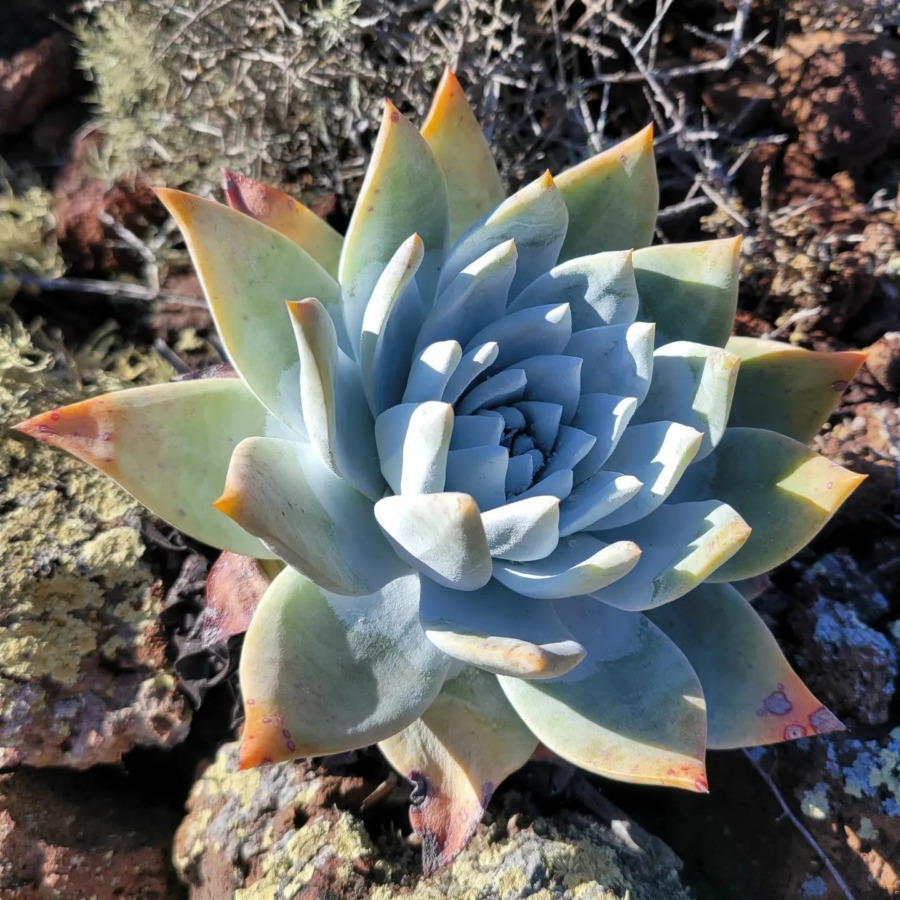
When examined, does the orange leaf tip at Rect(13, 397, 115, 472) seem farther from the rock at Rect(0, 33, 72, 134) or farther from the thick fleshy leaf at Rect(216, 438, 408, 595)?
the rock at Rect(0, 33, 72, 134)

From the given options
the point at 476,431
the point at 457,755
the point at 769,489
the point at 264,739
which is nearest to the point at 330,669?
the point at 264,739

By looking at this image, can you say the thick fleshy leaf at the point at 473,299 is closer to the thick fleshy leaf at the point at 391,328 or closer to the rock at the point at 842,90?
the thick fleshy leaf at the point at 391,328

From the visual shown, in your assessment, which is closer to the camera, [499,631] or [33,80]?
[499,631]

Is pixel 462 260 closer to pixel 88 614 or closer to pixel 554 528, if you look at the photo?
pixel 554 528

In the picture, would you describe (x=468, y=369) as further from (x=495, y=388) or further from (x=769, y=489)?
(x=769, y=489)

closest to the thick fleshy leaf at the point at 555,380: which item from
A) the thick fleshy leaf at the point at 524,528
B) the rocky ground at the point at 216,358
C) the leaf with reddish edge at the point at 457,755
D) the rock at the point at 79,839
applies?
the thick fleshy leaf at the point at 524,528

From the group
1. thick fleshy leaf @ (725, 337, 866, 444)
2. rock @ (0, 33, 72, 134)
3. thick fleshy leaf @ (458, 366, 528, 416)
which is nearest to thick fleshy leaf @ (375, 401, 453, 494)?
thick fleshy leaf @ (458, 366, 528, 416)
